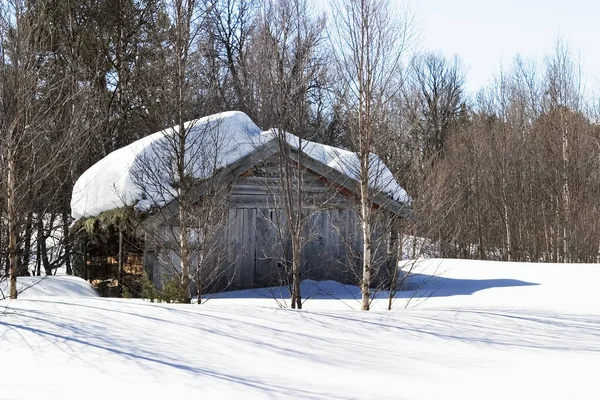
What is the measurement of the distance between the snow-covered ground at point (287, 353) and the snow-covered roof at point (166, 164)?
3.90 meters

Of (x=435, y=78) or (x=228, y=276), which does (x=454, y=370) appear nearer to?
(x=228, y=276)

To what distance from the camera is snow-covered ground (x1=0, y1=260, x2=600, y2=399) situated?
5484 millimetres

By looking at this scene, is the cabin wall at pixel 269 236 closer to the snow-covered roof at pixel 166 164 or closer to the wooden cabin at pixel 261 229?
the wooden cabin at pixel 261 229

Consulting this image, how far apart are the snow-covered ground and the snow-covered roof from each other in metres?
3.90

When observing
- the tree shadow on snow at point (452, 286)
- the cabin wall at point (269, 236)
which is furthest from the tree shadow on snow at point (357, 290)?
the cabin wall at point (269, 236)

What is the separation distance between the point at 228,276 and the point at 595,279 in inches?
308

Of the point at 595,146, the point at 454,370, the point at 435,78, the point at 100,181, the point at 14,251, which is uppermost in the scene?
the point at 435,78

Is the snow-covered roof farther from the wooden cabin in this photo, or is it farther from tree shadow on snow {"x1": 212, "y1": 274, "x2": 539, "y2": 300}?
tree shadow on snow {"x1": 212, "y1": 274, "x2": 539, "y2": 300}

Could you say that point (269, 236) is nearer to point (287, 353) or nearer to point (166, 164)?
point (166, 164)

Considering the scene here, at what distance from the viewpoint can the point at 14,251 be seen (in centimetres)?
996

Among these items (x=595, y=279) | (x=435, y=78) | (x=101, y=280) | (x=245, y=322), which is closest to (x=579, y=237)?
(x=595, y=279)

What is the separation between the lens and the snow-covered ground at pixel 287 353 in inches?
216

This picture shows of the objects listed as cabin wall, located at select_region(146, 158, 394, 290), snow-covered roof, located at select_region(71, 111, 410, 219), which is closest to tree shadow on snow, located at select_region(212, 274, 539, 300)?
cabin wall, located at select_region(146, 158, 394, 290)

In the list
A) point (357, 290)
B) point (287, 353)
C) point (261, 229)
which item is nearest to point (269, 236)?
point (261, 229)
